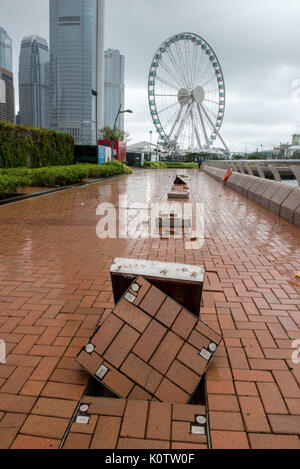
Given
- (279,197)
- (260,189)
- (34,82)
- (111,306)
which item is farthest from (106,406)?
(34,82)

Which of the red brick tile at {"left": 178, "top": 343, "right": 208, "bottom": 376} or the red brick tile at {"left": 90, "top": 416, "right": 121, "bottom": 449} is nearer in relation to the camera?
the red brick tile at {"left": 90, "top": 416, "right": 121, "bottom": 449}

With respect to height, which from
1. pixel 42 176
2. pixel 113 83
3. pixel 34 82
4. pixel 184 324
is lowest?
pixel 184 324

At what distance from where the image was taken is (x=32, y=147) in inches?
632

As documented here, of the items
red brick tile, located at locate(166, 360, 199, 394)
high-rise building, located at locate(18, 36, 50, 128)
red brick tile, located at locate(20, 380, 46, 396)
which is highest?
high-rise building, located at locate(18, 36, 50, 128)

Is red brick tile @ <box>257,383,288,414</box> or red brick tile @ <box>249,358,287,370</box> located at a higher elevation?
red brick tile @ <box>249,358,287,370</box>

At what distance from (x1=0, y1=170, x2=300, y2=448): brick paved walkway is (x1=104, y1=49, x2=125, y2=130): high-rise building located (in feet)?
336

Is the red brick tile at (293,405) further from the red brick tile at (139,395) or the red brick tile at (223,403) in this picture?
the red brick tile at (139,395)

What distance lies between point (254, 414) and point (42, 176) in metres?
12.0

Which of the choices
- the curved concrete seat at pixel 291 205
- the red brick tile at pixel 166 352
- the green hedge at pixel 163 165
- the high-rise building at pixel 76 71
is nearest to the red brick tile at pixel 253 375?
the red brick tile at pixel 166 352

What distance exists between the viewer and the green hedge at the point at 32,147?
13.9 meters

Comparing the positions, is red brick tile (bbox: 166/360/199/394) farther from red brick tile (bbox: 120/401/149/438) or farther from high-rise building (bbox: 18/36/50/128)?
high-rise building (bbox: 18/36/50/128)

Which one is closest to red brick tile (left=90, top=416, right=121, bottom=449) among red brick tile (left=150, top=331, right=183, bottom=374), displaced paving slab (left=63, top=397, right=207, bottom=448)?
displaced paving slab (left=63, top=397, right=207, bottom=448)

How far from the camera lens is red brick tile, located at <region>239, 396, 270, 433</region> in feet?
5.69

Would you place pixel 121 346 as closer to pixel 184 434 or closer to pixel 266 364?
pixel 184 434
